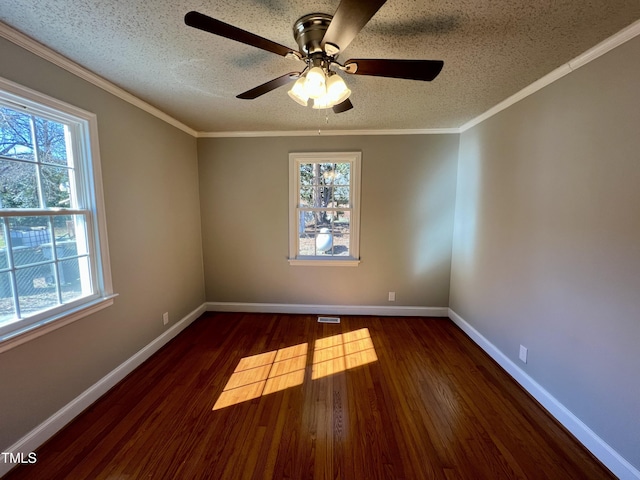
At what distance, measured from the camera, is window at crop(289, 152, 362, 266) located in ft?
10.3

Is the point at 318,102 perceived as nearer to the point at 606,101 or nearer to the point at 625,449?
the point at 606,101

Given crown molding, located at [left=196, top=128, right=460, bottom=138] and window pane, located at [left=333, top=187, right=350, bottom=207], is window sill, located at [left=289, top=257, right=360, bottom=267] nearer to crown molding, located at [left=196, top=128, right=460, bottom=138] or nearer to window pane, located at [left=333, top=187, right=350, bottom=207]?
window pane, located at [left=333, top=187, right=350, bottom=207]

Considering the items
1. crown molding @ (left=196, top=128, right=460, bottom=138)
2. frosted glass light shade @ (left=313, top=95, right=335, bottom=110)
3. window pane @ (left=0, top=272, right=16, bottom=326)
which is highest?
crown molding @ (left=196, top=128, right=460, bottom=138)

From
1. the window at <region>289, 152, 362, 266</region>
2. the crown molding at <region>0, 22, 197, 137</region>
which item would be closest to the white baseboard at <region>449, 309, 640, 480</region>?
the window at <region>289, 152, 362, 266</region>

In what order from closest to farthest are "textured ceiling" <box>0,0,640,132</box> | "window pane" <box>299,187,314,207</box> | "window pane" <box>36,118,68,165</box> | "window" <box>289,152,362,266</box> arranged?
"textured ceiling" <box>0,0,640,132</box>, "window pane" <box>36,118,68,165</box>, "window" <box>289,152,362,266</box>, "window pane" <box>299,187,314,207</box>

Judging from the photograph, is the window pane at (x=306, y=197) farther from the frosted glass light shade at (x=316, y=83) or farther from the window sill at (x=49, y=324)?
the window sill at (x=49, y=324)

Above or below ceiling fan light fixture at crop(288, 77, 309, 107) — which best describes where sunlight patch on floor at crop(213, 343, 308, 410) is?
below

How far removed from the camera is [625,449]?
132 centimetres

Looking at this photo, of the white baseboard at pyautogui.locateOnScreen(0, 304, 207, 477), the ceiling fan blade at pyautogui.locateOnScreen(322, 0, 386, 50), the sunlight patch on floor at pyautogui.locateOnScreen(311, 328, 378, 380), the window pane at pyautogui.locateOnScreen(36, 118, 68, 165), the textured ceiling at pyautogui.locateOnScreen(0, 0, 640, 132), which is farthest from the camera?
the sunlight patch on floor at pyautogui.locateOnScreen(311, 328, 378, 380)

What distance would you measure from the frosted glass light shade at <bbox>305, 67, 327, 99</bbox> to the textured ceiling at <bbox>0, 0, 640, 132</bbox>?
29 centimetres

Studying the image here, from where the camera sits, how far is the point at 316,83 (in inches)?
49.8

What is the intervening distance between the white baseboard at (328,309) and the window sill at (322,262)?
Answer: 1.82ft

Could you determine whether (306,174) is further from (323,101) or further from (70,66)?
(70,66)

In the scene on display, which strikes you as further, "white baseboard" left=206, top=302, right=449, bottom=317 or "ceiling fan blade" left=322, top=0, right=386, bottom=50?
"white baseboard" left=206, top=302, right=449, bottom=317
